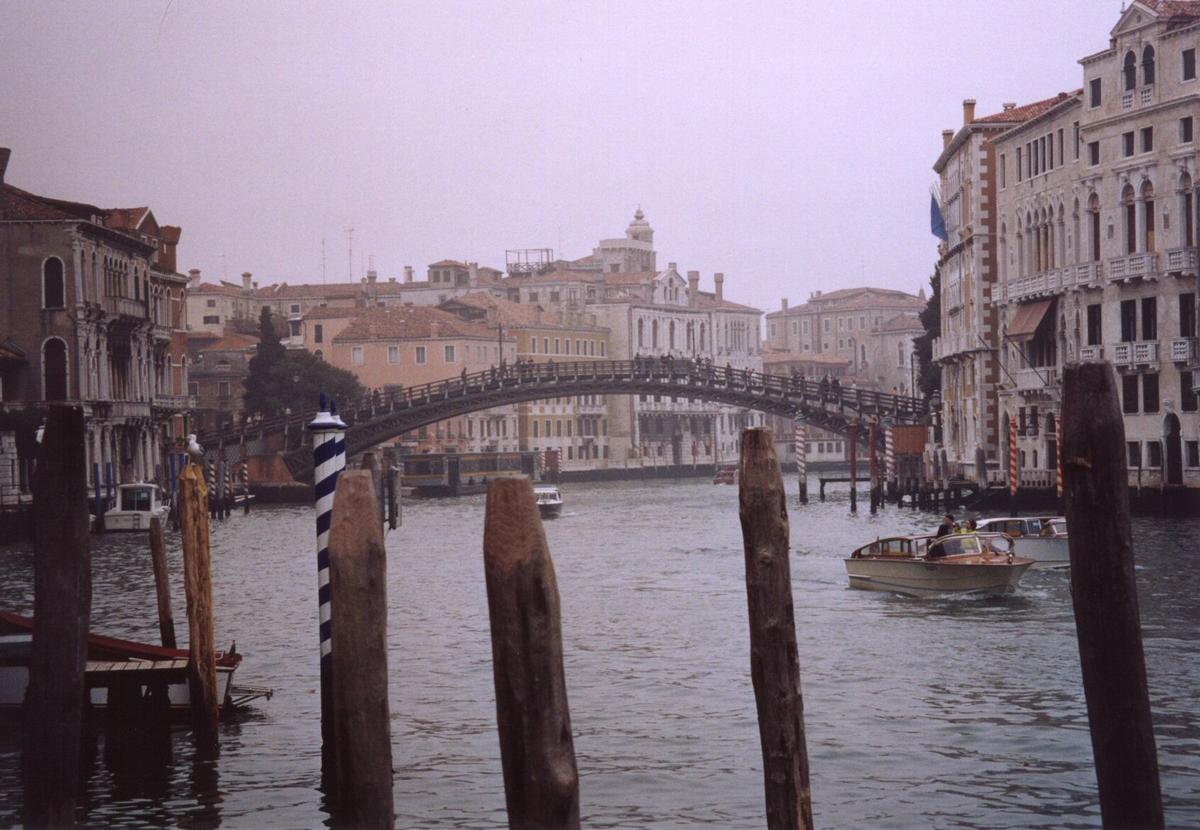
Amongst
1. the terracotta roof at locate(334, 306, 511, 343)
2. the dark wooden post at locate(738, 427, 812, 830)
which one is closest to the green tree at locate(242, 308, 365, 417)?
the terracotta roof at locate(334, 306, 511, 343)

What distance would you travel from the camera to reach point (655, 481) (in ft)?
176

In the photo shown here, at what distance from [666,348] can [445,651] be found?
50.1 metres

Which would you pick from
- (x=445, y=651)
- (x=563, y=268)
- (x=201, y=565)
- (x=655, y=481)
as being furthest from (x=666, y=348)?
(x=201, y=565)

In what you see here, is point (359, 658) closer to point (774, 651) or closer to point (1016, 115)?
point (774, 651)

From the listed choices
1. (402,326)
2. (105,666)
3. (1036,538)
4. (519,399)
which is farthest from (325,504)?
(402,326)

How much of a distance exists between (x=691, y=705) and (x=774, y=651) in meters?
4.50

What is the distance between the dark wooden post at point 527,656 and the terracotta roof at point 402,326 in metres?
44.7

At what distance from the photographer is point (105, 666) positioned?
7727mm

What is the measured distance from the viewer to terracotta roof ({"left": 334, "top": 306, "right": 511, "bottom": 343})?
4878 centimetres

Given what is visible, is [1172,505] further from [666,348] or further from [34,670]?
[666,348]

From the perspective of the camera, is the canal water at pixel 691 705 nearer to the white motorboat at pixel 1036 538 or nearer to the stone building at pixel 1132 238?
the white motorboat at pixel 1036 538

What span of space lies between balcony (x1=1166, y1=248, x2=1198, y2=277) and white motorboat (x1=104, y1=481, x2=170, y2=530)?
40.3ft

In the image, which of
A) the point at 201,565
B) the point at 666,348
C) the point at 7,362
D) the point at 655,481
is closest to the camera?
the point at 201,565

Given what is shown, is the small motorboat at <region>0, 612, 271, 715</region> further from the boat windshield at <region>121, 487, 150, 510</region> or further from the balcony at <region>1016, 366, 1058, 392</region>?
the balcony at <region>1016, 366, 1058, 392</region>
